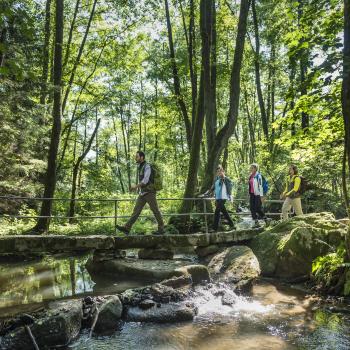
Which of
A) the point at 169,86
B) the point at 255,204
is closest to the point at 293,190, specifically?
the point at 255,204

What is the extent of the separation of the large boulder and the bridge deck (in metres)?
1.64

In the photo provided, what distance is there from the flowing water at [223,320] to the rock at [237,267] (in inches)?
13.5

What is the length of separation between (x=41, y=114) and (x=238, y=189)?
1042 inches

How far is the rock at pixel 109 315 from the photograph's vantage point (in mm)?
6363

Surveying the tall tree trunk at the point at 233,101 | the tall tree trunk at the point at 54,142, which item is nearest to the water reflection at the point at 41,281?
the tall tree trunk at the point at 54,142

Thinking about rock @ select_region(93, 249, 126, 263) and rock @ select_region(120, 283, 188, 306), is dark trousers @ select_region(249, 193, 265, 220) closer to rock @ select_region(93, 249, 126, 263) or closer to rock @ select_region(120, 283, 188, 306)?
rock @ select_region(93, 249, 126, 263)

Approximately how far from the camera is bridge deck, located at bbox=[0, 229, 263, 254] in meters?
9.30

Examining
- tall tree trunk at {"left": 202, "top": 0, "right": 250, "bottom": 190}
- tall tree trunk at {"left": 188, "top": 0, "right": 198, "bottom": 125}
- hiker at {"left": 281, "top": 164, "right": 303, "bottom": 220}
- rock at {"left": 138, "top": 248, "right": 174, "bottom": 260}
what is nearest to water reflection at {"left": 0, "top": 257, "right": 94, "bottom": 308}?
rock at {"left": 138, "top": 248, "right": 174, "bottom": 260}

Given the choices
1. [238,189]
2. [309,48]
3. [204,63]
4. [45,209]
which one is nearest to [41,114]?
[45,209]

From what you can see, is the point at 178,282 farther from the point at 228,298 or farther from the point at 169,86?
the point at 169,86

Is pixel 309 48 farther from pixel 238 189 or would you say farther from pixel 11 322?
pixel 238 189

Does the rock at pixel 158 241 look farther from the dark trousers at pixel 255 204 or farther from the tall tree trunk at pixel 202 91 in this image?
the tall tree trunk at pixel 202 91

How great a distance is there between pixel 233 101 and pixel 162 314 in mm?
10173

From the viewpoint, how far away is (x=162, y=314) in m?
6.82
